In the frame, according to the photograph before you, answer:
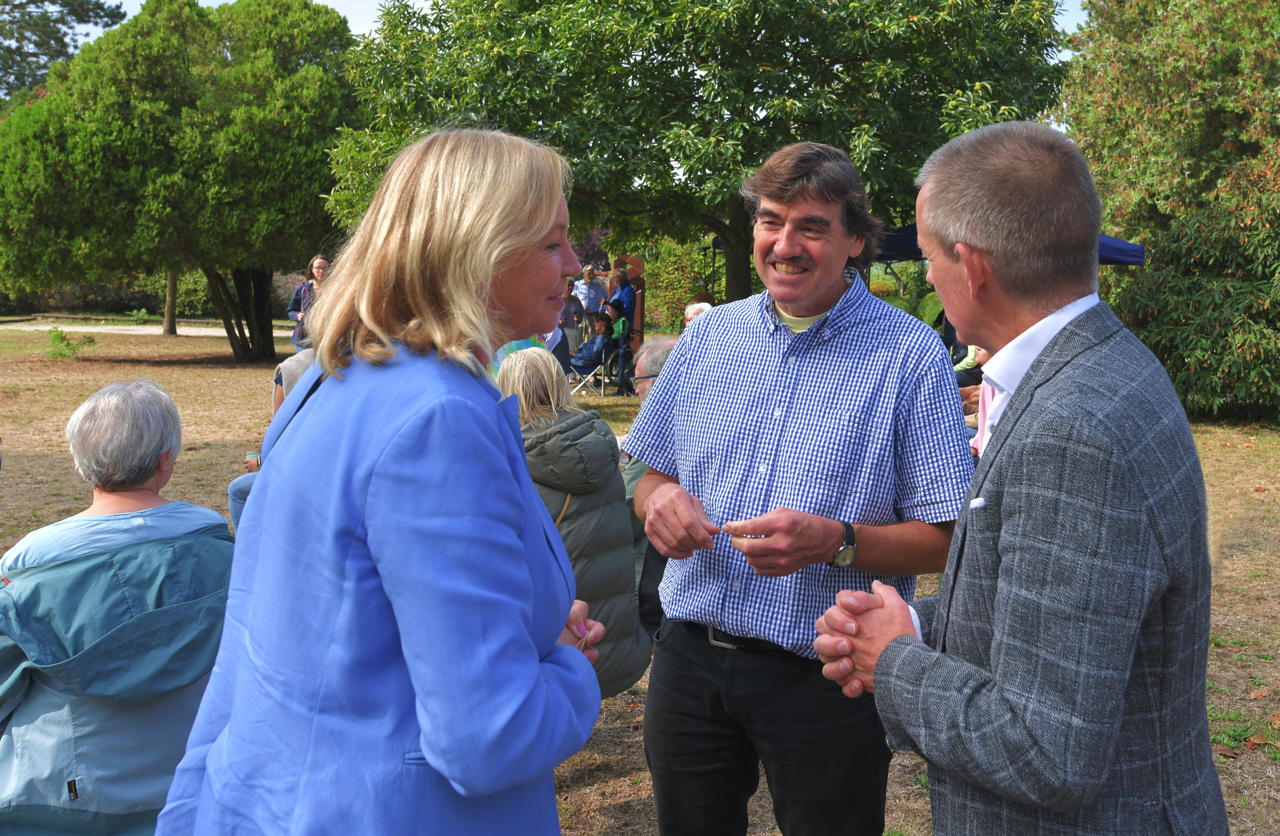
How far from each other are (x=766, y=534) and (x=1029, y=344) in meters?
0.84

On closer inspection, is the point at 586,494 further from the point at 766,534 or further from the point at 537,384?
the point at 766,534

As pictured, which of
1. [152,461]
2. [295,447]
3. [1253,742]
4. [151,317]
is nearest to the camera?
[295,447]

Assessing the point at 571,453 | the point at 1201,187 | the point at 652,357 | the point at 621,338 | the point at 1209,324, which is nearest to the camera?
the point at 571,453

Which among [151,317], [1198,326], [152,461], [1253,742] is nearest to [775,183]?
[152,461]

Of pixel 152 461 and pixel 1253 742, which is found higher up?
pixel 152 461

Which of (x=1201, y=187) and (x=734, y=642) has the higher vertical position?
(x=1201, y=187)

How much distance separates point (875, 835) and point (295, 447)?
1.79 metres

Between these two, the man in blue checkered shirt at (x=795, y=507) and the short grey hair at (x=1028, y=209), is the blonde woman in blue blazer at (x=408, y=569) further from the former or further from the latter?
the man in blue checkered shirt at (x=795, y=507)

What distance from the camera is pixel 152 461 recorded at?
110 inches

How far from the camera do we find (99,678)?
2541 mm

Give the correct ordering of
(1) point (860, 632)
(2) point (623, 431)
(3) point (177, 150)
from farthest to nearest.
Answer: (3) point (177, 150), (2) point (623, 431), (1) point (860, 632)

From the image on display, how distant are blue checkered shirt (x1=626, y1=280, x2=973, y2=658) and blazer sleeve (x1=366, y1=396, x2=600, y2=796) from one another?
1.21 metres

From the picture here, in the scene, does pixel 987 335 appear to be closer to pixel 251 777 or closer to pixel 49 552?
pixel 251 777

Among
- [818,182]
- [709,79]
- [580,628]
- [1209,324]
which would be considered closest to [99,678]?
[580,628]
